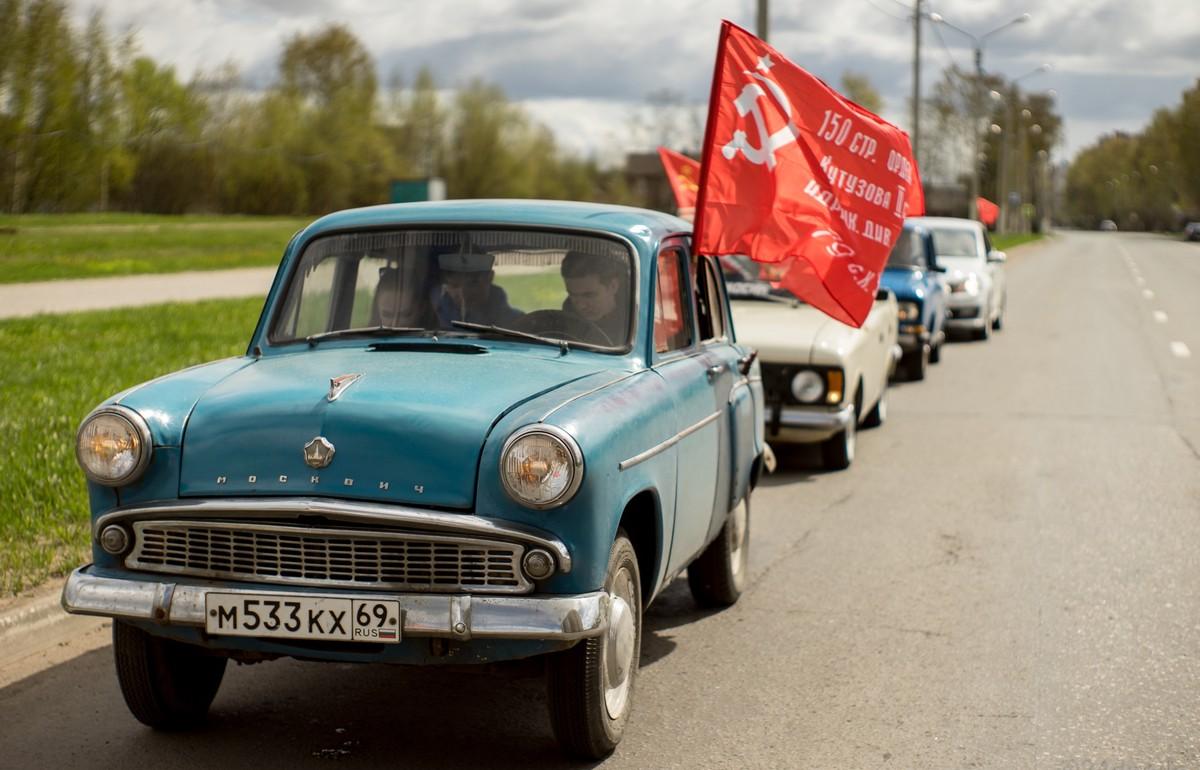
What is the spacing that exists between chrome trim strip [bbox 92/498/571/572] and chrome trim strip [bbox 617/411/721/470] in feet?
1.44

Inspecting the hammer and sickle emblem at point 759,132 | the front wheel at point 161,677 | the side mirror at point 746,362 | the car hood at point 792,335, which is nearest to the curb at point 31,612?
the front wheel at point 161,677

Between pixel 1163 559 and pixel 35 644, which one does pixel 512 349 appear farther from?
pixel 1163 559

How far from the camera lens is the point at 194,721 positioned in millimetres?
4902

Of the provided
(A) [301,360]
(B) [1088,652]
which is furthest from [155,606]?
(B) [1088,652]

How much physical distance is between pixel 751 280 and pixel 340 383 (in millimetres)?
7659

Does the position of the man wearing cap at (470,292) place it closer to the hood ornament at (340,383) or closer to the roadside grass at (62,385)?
the hood ornament at (340,383)

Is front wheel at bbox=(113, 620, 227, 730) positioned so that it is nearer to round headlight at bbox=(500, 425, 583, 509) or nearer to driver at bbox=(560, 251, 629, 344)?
round headlight at bbox=(500, 425, 583, 509)

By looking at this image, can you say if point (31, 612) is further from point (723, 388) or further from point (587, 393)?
point (723, 388)

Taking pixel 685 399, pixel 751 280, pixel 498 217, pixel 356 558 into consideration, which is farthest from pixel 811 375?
pixel 356 558

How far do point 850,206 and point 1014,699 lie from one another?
8.01 ft

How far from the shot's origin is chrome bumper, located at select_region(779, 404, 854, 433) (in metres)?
9.90

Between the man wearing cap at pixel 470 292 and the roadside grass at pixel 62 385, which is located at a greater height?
the man wearing cap at pixel 470 292

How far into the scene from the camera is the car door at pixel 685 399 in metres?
5.32

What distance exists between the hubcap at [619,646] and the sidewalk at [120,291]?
595 inches
